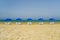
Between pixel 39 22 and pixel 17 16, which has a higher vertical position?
pixel 17 16

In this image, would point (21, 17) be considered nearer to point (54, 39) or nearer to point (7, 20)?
point (7, 20)

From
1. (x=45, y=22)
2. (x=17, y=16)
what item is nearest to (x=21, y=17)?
(x=17, y=16)

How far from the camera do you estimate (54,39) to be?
1.53 metres

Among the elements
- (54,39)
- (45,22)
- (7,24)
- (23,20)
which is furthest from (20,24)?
(54,39)

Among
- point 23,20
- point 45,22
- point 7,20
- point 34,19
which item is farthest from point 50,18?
point 7,20

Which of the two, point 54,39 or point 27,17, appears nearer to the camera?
point 54,39

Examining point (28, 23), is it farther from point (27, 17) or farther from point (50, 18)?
point (50, 18)

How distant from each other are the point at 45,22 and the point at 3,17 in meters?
0.86

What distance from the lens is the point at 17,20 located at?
7.86ft

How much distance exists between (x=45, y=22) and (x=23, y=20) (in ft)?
1.51

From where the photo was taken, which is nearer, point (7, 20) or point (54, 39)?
point (54, 39)

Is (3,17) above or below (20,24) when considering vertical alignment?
above

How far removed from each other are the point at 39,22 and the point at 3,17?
74cm

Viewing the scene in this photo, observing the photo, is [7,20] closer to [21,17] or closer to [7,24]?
[7,24]
